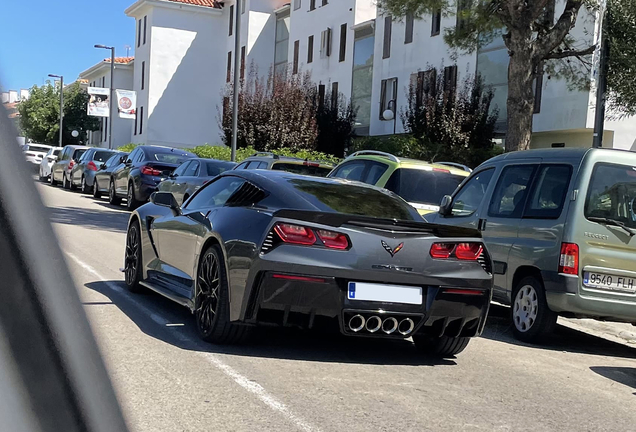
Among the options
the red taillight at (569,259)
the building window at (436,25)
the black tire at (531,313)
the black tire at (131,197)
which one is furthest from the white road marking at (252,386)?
the building window at (436,25)

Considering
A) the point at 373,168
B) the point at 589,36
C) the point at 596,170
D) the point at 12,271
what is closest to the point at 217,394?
the point at 12,271

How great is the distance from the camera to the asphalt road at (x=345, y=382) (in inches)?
Result: 187

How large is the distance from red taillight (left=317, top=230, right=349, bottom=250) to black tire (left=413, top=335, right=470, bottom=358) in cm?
126

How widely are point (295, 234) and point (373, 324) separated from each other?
0.88 meters

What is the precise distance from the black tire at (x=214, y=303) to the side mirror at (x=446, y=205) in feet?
12.6

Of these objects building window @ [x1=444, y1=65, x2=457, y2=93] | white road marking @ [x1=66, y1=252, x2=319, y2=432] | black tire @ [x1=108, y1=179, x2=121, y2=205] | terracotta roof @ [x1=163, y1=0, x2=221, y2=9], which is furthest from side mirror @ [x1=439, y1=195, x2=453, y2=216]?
terracotta roof @ [x1=163, y1=0, x2=221, y2=9]

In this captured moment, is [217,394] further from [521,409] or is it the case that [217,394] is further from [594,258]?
[594,258]

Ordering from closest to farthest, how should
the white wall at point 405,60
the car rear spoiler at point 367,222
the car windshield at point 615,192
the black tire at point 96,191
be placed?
the car rear spoiler at point 367,222
the car windshield at point 615,192
the black tire at point 96,191
the white wall at point 405,60

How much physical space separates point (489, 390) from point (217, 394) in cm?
200

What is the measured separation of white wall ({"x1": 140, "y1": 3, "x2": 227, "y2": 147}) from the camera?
55781mm

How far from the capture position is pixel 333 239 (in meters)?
6.11

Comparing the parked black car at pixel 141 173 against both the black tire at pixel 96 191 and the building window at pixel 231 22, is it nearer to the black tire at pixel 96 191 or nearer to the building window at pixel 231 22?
the black tire at pixel 96 191

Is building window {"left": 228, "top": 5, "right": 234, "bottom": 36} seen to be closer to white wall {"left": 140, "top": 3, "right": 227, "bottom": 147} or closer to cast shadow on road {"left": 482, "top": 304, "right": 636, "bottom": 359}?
white wall {"left": 140, "top": 3, "right": 227, "bottom": 147}

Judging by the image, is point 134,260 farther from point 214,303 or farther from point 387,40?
point 387,40
